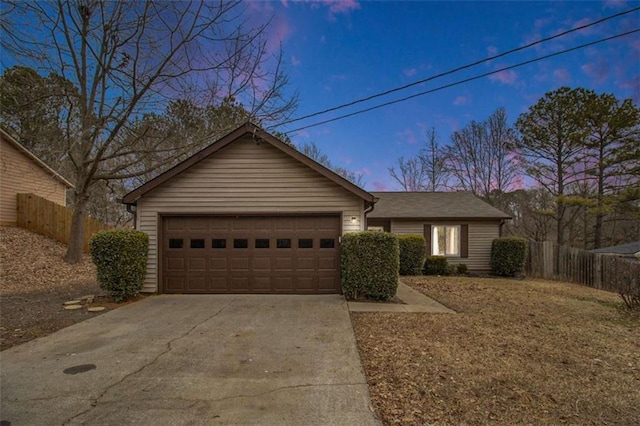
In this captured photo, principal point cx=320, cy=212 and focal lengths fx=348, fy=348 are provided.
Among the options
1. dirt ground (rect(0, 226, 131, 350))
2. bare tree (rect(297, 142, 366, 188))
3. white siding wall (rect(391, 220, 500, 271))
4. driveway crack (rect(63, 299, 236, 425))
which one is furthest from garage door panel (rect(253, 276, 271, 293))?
bare tree (rect(297, 142, 366, 188))

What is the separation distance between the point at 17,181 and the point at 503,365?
21.3 meters

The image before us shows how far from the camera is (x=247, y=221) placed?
9.55 meters

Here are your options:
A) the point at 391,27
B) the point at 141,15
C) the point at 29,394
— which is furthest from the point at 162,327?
the point at 391,27

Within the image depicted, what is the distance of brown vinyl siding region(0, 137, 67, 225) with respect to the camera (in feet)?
52.2

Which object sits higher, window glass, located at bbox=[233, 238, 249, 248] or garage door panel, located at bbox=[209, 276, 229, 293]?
window glass, located at bbox=[233, 238, 249, 248]

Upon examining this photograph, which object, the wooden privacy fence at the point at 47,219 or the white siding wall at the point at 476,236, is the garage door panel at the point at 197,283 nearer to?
the wooden privacy fence at the point at 47,219

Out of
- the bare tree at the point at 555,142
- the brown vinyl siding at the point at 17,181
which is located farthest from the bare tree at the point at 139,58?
the bare tree at the point at 555,142

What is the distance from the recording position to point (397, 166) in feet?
100

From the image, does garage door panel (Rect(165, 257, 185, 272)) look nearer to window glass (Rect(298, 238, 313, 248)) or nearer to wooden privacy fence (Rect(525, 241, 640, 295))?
window glass (Rect(298, 238, 313, 248))

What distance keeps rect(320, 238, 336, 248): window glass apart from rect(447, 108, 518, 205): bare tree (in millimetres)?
21052

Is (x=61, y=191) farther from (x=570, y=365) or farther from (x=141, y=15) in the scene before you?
(x=570, y=365)

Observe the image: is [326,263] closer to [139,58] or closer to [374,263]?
[374,263]

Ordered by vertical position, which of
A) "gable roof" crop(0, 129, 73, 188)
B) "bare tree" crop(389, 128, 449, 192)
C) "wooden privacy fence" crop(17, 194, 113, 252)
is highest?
"bare tree" crop(389, 128, 449, 192)

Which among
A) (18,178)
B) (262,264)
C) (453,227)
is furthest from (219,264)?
(18,178)
